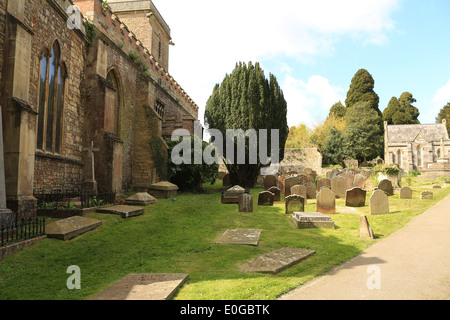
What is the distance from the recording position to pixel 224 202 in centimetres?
1255

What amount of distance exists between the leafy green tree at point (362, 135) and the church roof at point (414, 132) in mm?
6745

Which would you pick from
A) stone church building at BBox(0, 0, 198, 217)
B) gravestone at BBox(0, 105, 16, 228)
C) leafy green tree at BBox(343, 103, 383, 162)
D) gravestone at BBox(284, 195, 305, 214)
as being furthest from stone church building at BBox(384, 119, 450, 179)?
gravestone at BBox(0, 105, 16, 228)

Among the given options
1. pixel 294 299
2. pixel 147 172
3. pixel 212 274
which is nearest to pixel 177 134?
pixel 147 172

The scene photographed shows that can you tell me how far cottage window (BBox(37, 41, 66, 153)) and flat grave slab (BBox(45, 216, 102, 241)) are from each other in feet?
9.23

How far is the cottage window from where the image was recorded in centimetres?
855

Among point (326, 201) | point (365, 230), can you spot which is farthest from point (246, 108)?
point (365, 230)

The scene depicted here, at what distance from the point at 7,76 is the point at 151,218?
15.8 feet

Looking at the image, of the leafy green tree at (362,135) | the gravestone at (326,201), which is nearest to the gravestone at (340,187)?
the gravestone at (326,201)

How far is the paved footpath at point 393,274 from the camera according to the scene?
3.76m

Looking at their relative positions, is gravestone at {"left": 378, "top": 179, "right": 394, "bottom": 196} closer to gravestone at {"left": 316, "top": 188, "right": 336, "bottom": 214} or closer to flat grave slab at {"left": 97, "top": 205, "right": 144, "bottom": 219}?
gravestone at {"left": 316, "top": 188, "right": 336, "bottom": 214}

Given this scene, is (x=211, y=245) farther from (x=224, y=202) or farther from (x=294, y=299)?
(x=224, y=202)

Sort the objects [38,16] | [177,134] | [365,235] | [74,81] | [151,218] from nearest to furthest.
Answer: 1. [365,235]
2. [38,16]
3. [151,218]
4. [74,81]
5. [177,134]

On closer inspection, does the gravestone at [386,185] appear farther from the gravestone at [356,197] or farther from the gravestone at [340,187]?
the gravestone at [356,197]

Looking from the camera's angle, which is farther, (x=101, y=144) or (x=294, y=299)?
(x=101, y=144)
